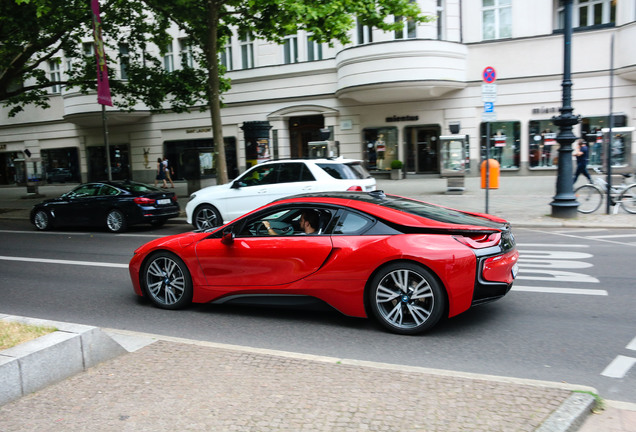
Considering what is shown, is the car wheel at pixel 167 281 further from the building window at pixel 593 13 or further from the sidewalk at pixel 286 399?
the building window at pixel 593 13

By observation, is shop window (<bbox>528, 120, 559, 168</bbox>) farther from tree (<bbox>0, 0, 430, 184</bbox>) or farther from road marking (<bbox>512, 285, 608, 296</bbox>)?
road marking (<bbox>512, 285, 608, 296</bbox>)

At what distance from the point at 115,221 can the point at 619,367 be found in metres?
12.3

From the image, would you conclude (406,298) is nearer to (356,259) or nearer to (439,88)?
(356,259)

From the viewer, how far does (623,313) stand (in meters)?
5.66

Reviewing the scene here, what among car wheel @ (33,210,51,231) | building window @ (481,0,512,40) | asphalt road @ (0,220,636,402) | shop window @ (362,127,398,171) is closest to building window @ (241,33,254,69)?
shop window @ (362,127,398,171)

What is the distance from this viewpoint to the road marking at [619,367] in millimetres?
4184

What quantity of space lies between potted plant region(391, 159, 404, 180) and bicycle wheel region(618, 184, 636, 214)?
38.2 feet

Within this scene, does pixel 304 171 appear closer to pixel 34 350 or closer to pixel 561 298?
pixel 561 298

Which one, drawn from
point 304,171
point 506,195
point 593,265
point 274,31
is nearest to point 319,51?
point 274,31

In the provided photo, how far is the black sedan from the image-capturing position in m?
13.8

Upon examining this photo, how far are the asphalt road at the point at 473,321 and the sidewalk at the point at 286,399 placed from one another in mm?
575

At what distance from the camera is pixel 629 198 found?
12.8m

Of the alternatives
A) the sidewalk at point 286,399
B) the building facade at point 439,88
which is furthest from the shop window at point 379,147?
the sidewalk at point 286,399

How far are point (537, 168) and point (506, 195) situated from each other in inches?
240
